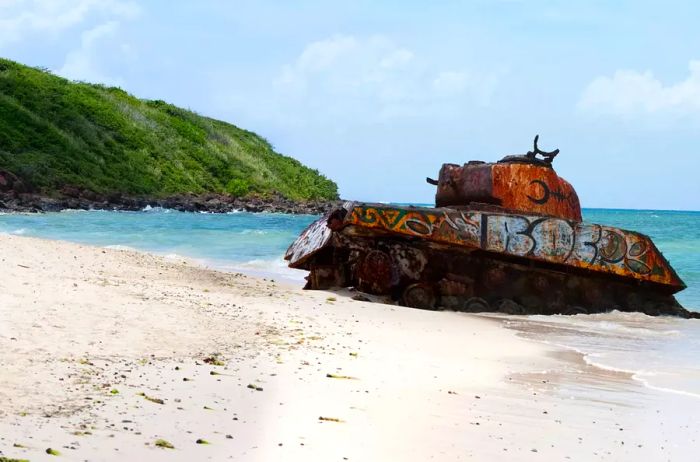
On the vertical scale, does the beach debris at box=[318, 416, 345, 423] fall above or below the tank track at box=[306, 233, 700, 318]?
below

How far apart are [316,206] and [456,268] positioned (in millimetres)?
40918

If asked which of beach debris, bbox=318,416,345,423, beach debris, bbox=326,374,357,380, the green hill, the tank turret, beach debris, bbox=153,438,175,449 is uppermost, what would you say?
the green hill

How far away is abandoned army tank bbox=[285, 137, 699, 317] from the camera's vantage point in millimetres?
11914

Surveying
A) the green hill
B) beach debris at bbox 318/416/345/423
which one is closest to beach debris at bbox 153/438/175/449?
beach debris at bbox 318/416/345/423

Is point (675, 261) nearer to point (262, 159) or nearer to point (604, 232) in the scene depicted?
point (604, 232)

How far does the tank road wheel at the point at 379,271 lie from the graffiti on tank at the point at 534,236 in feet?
1.72

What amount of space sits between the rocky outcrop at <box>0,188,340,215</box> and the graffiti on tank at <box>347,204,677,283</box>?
25.0m

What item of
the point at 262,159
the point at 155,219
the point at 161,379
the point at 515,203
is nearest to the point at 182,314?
the point at 161,379

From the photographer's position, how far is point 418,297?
1191 centimetres

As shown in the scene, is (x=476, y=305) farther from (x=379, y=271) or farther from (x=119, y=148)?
(x=119, y=148)

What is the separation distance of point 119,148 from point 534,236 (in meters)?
40.1

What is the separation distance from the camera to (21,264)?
9914 mm

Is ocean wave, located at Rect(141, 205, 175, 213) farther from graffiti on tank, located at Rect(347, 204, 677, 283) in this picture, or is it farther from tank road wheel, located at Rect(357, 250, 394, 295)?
graffiti on tank, located at Rect(347, 204, 677, 283)

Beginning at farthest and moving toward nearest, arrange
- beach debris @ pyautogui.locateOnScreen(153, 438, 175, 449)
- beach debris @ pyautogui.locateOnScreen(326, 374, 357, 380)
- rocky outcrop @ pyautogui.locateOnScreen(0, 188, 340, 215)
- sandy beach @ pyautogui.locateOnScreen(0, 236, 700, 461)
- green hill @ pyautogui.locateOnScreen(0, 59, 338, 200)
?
green hill @ pyautogui.locateOnScreen(0, 59, 338, 200) < rocky outcrop @ pyautogui.locateOnScreen(0, 188, 340, 215) < beach debris @ pyautogui.locateOnScreen(326, 374, 357, 380) < sandy beach @ pyautogui.locateOnScreen(0, 236, 700, 461) < beach debris @ pyautogui.locateOnScreen(153, 438, 175, 449)
